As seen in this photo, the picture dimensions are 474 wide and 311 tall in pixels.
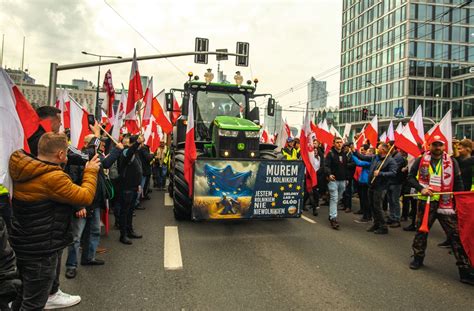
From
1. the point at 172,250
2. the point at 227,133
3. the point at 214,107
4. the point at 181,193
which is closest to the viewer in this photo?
the point at 172,250

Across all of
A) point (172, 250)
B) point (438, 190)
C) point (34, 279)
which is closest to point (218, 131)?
point (172, 250)

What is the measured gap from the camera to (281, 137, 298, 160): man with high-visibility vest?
1054 cm

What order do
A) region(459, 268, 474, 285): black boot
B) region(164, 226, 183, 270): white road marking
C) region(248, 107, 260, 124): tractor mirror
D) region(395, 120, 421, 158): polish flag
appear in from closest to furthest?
region(459, 268, 474, 285): black boot → region(164, 226, 183, 270): white road marking → region(395, 120, 421, 158): polish flag → region(248, 107, 260, 124): tractor mirror

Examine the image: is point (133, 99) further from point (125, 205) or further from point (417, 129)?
point (417, 129)

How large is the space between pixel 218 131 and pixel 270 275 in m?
3.75

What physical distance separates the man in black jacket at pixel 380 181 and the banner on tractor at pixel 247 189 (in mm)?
1579

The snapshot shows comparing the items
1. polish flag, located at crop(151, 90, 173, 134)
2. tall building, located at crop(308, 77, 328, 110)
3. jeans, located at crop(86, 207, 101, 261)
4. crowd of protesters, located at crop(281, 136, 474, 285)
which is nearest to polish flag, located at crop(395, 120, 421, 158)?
crowd of protesters, located at crop(281, 136, 474, 285)

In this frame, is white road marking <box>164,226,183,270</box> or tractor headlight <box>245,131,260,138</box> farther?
tractor headlight <box>245,131,260,138</box>

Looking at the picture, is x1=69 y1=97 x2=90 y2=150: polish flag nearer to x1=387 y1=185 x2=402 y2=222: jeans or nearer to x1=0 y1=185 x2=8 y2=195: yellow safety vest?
x1=0 y1=185 x2=8 y2=195: yellow safety vest

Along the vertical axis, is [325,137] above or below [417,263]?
above

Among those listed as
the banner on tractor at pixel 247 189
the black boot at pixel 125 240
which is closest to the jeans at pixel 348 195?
the banner on tractor at pixel 247 189

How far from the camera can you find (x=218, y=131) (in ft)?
24.6

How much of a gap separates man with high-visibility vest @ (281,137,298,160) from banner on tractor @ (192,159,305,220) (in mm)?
3389

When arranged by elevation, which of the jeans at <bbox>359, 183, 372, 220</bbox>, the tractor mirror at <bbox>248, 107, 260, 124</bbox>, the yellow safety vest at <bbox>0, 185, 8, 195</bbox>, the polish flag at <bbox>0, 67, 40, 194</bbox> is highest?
the tractor mirror at <bbox>248, 107, 260, 124</bbox>
